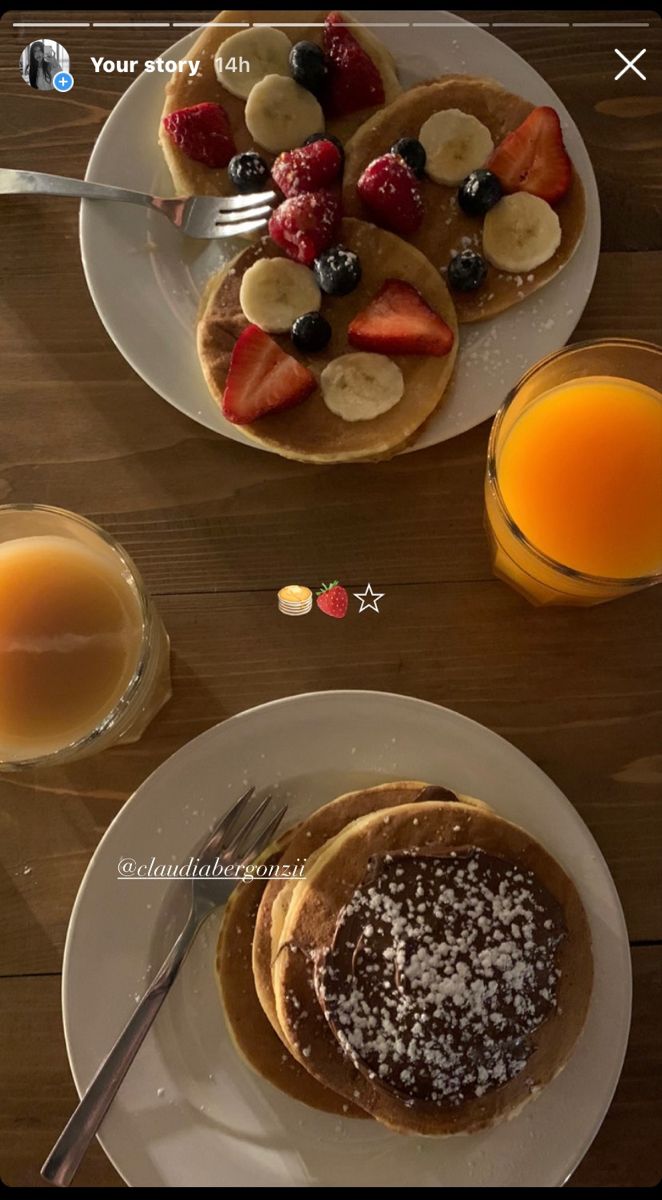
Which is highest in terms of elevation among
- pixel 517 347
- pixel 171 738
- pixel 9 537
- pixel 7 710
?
pixel 517 347

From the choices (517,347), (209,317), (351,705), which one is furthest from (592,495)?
(209,317)

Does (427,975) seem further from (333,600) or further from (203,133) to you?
(203,133)

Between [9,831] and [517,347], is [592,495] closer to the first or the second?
[517,347]

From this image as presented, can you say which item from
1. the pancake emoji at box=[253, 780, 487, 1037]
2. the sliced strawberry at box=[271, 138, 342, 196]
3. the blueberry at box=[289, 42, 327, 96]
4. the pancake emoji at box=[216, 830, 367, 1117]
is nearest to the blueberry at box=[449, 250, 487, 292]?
the sliced strawberry at box=[271, 138, 342, 196]

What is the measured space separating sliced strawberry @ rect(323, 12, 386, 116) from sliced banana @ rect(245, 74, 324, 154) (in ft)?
0.15

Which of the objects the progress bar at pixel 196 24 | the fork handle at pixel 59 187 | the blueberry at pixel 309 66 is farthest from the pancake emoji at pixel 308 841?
the progress bar at pixel 196 24

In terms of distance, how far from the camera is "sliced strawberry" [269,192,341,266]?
4.57ft

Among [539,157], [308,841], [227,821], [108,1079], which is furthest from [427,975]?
[539,157]

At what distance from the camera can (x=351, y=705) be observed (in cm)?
134

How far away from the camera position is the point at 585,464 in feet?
4.38

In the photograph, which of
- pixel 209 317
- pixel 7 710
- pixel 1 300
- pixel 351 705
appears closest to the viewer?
pixel 7 710

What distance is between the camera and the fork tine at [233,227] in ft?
4.79

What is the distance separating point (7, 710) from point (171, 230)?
80 centimetres

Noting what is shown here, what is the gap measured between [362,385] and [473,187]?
0.35 m
